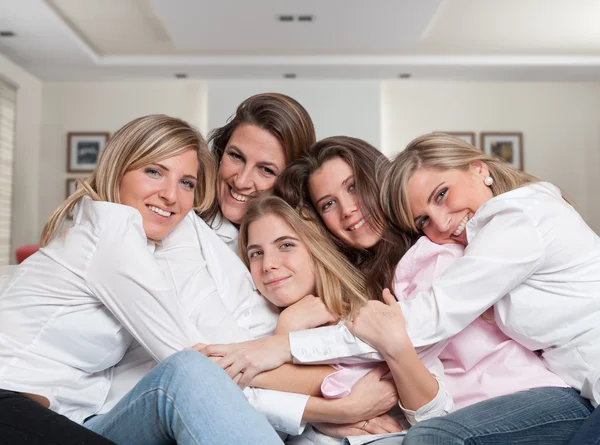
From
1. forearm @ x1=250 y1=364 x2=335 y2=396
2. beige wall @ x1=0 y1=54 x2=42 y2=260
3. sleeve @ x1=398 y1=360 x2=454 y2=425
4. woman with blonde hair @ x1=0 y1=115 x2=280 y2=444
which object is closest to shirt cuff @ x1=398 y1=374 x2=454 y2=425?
sleeve @ x1=398 y1=360 x2=454 y2=425

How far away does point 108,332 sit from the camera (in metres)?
1.57

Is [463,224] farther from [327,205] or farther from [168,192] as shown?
[168,192]

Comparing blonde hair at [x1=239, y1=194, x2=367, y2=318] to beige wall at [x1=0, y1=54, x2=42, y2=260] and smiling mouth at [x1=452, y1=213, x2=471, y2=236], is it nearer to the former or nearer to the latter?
smiling mouth at [x1=452, y1=213, x2=471, y2=236]

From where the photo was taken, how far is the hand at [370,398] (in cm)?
157

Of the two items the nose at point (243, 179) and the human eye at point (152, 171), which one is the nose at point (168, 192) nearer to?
the human eye at point (152, 171)

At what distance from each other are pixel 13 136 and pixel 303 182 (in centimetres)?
577

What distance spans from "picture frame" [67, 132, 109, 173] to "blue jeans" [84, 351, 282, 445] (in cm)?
691

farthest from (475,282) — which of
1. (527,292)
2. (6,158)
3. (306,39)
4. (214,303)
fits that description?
(6,158)

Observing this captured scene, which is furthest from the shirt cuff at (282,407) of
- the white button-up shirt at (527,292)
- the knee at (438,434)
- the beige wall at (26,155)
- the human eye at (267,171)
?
the beige wall at (26,155)

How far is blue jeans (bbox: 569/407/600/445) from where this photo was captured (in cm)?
128

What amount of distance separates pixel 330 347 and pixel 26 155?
6.77 meters

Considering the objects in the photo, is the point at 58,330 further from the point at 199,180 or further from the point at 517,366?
the point at 517,366

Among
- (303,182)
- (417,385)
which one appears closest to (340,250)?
(303,182)

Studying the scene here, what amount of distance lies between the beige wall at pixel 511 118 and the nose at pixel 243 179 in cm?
586
